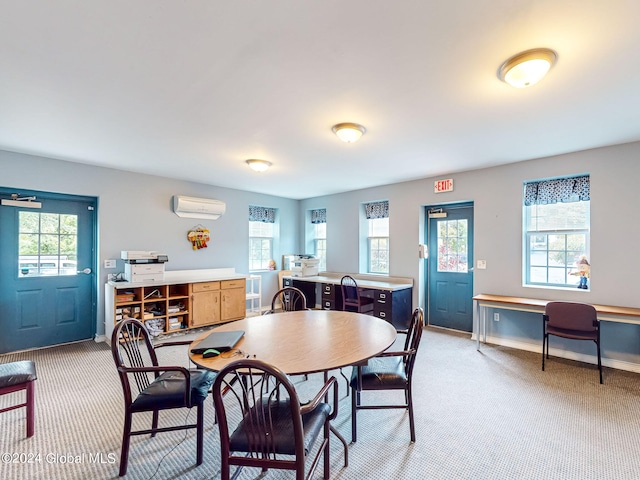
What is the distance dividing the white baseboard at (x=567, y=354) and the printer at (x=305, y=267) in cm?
311

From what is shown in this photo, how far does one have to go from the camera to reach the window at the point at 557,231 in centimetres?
377

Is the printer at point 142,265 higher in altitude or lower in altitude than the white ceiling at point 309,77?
lower

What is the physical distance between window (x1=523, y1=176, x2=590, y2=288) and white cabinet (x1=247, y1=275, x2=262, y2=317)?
4.35 meters

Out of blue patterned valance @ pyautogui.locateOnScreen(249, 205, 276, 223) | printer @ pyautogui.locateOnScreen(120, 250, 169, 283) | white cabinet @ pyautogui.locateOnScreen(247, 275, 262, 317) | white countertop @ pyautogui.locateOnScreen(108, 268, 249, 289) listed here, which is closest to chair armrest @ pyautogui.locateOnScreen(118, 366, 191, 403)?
white countertop @ pyautogui.locateOnScreen(108, 268, 249, 289)

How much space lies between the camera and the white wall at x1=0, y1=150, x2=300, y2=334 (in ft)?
13.0

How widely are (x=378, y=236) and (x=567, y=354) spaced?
3.22 m

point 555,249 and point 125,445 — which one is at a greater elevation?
point 555,249

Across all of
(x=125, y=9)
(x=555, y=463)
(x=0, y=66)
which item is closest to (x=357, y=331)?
(x=555, y=463)

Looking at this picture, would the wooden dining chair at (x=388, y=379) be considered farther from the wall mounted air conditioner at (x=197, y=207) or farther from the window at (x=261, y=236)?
the window at (x=261, y=236)

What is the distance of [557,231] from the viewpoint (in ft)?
12.9

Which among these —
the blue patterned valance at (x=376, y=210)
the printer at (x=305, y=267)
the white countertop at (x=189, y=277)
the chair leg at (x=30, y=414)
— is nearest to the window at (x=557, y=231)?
the blue patterned valance at (x=376, y=210)

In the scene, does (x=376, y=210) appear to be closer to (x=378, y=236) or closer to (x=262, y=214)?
(x=378, y=236)

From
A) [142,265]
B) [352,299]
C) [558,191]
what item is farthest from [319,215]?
[558,191]

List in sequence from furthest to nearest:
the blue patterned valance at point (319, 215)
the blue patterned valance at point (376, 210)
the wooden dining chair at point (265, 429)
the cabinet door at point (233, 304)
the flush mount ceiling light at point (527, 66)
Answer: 1. the blue patterned valance at point (319, 215)
2. the blue patterned valance at point (376, 210)
3. the cabinet door at point (233, 304)
4. the flush mount ceiling light at point (527, 66)
5. the wooden dining chair at point (265, 429)
